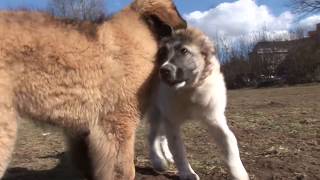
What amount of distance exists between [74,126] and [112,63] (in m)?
0.63

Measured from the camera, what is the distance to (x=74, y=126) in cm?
471

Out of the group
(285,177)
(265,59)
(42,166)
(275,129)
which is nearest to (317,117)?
(275,129)

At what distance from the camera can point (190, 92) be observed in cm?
518

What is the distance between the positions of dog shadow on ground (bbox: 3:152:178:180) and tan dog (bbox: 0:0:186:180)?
88cm

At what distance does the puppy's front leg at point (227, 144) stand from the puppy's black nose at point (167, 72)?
67cm

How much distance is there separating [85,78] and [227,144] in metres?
1.64

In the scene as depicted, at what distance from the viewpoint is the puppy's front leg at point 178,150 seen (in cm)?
554

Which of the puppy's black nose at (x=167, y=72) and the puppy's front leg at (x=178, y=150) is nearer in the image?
the puppy's black nose at (x=167, y=72)

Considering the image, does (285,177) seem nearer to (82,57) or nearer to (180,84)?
(180,84)

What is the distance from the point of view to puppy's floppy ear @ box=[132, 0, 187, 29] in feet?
17.1

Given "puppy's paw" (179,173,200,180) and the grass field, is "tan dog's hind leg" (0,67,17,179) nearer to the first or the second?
the grass field

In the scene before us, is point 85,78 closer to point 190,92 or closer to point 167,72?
point 167,72

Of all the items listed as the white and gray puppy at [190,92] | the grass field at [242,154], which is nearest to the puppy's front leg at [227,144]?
the white and gray puppy at [190,92]

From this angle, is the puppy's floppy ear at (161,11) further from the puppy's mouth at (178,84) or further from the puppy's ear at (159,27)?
the puppy's mouth at (178,84)
